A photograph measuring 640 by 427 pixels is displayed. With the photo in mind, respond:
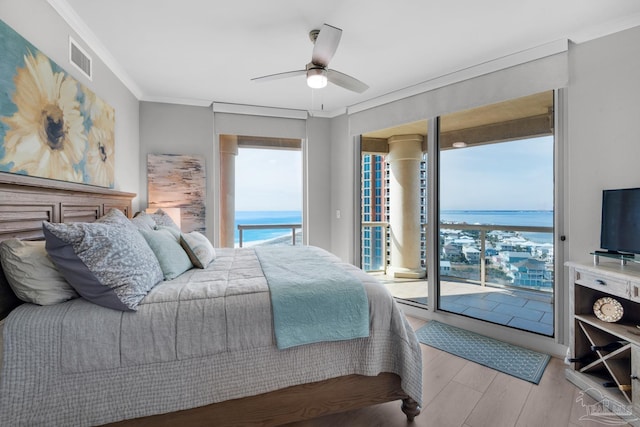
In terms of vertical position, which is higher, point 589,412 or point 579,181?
point 579,181

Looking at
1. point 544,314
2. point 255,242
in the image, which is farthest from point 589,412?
point 255,242

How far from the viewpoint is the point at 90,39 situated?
229cm

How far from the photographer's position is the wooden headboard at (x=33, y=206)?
1.38 meters

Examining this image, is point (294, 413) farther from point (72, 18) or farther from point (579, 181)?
point (72, 18)

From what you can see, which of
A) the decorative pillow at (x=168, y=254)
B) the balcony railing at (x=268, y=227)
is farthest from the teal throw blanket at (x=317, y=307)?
A: the balcony railing at (x=268, y=227)

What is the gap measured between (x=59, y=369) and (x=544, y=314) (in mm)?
3405

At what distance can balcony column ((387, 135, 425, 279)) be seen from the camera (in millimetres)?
4031

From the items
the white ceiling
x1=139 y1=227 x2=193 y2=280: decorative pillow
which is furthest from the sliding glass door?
x1=139 y1=227 x2=193 y2=280: decorative pillow

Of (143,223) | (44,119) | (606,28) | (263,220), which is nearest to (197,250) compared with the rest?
(143,223)

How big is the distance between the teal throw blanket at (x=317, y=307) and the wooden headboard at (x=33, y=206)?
1.23 m

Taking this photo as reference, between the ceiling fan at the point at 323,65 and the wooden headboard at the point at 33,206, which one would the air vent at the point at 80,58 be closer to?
the wooden headboard at the point at 33,206

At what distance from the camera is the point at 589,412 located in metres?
1.76

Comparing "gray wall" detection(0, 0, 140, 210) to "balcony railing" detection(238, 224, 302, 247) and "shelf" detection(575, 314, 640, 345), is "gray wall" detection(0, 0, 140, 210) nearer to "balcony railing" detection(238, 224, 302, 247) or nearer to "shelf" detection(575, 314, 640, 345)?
"balcony railing" detection(238, 224, 302, 247)

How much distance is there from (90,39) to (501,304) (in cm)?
432
